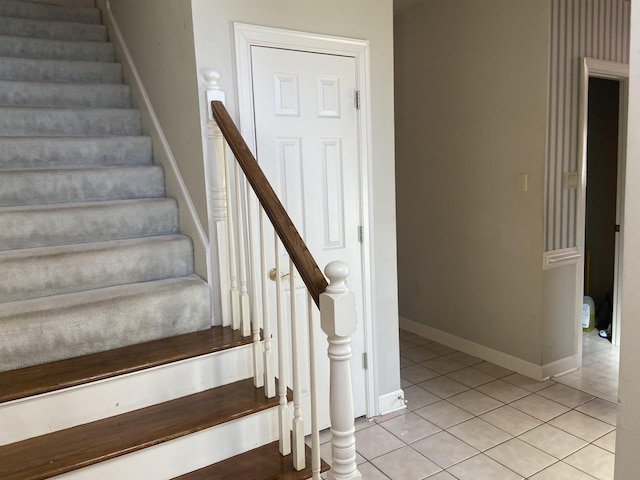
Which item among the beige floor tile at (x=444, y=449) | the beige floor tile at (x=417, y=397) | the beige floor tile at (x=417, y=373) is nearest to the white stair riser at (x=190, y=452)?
the beige floor tile at (x=444, y=449)

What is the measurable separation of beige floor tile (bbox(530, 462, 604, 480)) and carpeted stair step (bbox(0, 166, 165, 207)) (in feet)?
7.93

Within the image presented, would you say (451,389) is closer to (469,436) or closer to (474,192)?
(469,436)

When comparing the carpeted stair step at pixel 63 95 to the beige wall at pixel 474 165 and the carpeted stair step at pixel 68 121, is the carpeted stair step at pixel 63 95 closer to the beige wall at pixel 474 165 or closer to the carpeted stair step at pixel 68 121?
the carpeted stair step at pixel 68 121

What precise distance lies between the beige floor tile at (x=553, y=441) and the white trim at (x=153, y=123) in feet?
6.68

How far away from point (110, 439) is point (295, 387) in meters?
0.64

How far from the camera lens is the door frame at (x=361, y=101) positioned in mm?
2314

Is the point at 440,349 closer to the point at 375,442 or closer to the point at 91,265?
the point at 375,442

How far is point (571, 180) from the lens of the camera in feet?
10.9

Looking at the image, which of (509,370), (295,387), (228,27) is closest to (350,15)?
(228,27)

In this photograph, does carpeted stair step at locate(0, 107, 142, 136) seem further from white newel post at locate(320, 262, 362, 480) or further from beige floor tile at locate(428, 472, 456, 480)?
beige floor tile at locate(428, 472, 456, 480)

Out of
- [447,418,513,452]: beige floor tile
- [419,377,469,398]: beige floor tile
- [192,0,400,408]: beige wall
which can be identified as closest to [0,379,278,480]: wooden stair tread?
[192,0,400,408]: beige wall

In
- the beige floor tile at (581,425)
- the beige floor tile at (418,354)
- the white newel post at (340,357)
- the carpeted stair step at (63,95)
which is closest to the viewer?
the white newel post at (340,357)

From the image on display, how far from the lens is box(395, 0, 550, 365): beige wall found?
10.7 ft

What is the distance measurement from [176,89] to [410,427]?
226 centimetres
